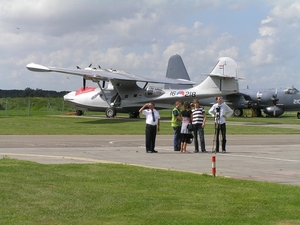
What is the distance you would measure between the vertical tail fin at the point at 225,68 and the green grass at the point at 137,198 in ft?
118

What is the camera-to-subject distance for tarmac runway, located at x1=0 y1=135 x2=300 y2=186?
14523mm

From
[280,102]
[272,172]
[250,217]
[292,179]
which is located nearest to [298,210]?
[250,217]

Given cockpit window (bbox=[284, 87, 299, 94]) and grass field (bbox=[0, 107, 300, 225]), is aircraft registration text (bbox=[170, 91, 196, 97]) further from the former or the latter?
grass field (bbox=[0, 107, 300, 225])

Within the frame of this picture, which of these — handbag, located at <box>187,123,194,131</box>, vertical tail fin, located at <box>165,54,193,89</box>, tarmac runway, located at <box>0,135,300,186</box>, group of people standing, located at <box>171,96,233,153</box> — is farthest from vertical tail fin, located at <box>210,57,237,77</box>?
handbag, located at <box>187,123,194,131</box>

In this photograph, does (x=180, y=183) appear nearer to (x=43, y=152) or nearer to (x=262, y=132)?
(x=43, y=152)

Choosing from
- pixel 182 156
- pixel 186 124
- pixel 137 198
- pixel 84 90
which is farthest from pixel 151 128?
pixel 84 90

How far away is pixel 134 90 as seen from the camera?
5041cm

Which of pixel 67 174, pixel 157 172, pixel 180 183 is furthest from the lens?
pixel 157 172

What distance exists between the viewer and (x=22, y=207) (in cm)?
876

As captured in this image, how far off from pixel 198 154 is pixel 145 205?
35.5 ft

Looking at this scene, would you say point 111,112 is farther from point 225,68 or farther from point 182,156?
point 182,156

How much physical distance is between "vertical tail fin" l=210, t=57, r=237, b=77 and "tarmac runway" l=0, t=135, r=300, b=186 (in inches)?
910

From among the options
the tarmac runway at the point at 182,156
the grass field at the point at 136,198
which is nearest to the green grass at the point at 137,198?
the grass field at the point at 136,198

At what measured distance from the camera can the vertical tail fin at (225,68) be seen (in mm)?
48463
